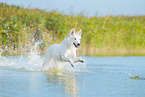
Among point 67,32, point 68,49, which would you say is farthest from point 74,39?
point 67,32

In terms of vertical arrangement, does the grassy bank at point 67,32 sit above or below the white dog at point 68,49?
above

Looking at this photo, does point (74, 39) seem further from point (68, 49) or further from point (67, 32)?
point (67, 32)

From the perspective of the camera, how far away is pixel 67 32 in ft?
75.6

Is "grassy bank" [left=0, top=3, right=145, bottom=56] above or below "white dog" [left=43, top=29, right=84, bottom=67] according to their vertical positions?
above

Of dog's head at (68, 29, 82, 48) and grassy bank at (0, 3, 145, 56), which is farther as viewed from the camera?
grassy bank at (0, 3, 145, 56)

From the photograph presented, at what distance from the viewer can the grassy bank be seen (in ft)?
69.8

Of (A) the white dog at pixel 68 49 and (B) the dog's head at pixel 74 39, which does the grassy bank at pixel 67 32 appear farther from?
(B) the dog's head at pixel 74 39

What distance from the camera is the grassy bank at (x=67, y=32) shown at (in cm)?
2127

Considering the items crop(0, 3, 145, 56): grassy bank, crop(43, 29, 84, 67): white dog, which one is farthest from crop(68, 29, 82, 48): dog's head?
crop(0, 3, 145, 56): grassy bank

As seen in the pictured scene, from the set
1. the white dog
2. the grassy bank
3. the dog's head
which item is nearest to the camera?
the dog's head

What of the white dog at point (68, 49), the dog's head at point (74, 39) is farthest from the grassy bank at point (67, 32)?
the dog's head at point (74, 39)

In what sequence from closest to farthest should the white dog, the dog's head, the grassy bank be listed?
1. the dog's head
2. the white dog
3. the grassy bank

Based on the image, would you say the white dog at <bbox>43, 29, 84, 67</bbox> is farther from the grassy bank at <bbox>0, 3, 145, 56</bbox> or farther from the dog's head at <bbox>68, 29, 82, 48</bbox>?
the grassy bank at <bbox>0, 3, 145, 56</bbox>

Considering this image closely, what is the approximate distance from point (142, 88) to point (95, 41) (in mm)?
15179
